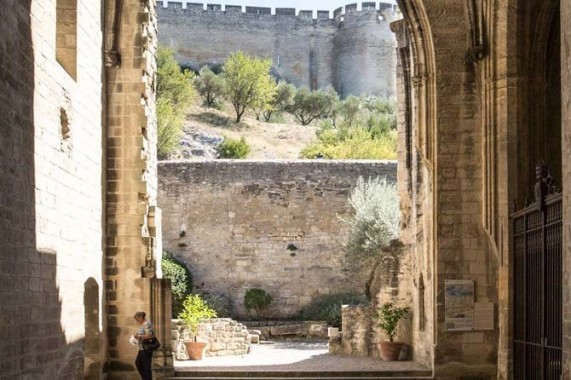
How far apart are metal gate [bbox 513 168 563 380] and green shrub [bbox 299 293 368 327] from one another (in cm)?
1466

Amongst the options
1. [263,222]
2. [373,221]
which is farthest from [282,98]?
[373,221]

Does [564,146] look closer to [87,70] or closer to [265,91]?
[87,70]

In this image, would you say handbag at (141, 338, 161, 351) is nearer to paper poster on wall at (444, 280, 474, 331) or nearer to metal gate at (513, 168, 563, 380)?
paper poster on wall at (444, 280, 474, 331)

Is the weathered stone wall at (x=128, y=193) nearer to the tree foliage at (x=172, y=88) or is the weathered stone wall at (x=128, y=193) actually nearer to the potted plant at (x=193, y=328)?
the potted plant at (x=193, y=328)

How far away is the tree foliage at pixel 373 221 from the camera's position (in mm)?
28250

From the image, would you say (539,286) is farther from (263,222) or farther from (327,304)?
(263,222)

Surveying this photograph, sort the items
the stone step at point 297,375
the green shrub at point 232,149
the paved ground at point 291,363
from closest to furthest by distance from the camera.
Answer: the stone step at point 297,375
the paved ground at point 291,363
the green shrub at point 232,149

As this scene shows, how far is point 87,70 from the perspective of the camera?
1418 cm

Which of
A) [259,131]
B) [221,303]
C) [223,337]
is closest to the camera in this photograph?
[223,337]

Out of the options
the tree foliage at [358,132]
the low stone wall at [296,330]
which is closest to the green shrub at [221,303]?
the low stone wall at [296,330]

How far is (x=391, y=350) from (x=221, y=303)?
1175 cm

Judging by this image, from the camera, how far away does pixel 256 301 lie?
96.4 feet

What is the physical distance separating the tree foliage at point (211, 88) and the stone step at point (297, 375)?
37.2 metres

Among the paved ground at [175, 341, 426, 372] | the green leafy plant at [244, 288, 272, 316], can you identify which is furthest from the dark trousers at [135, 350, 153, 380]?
the green leafy plant at [244, 288, 272, 316]
